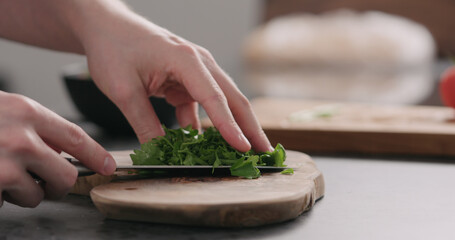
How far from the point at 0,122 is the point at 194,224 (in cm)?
27

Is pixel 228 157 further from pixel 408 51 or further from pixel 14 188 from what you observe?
pixel 408 51

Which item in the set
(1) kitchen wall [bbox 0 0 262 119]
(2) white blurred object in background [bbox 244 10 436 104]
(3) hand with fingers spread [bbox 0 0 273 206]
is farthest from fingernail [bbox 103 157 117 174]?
(2) white blurred object in background [bbox 244 10 436 104]

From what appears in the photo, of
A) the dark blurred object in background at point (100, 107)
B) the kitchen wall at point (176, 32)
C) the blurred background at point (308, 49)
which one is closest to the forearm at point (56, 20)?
the dark blurred object in background at point (100, 107)

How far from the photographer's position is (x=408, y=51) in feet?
12.4

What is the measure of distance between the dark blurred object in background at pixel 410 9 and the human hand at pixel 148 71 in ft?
11.6

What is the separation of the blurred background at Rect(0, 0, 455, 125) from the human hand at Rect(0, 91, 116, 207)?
58.5 inches

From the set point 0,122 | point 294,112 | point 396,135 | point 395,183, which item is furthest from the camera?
point 294,112

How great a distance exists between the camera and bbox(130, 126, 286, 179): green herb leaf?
899 mm

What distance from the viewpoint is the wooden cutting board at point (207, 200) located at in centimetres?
73

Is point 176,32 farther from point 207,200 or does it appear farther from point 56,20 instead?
point 207,200

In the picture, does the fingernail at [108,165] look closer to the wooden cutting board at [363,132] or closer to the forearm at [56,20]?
the forearm at [56,20]

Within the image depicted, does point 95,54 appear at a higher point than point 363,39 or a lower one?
higher

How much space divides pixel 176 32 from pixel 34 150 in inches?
142

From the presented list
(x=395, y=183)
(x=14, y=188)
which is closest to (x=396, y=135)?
(x=395, y=183)
